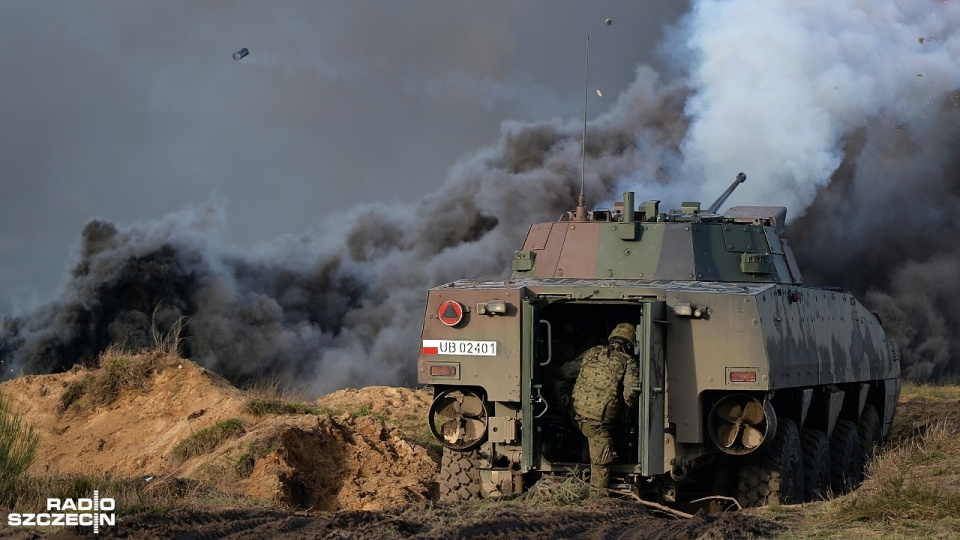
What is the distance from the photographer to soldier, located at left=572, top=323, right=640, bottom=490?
9.69m

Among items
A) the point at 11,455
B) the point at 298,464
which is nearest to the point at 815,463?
the point at 298,464

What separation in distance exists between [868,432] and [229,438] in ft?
21.8

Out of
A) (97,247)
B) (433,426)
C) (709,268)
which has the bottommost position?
(433,426)

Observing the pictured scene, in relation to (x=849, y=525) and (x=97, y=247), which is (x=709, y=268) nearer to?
(x=849, y=525)

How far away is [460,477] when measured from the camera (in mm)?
10398

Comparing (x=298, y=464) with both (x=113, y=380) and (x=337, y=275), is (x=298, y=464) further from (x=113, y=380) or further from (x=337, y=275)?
(x=337, y=275)

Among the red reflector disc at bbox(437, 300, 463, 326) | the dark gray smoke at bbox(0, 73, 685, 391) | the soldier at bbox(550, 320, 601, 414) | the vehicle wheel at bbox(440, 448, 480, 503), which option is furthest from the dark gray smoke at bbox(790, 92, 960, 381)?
the red reflector disc at bbox(437, 300, 463, 326)

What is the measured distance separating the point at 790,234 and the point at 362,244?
431 inches

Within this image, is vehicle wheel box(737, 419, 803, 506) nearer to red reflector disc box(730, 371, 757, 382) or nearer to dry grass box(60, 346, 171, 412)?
red reflector disc box(730, 371, 757, 382)

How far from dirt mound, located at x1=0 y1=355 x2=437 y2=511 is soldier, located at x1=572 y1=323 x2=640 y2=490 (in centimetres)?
219

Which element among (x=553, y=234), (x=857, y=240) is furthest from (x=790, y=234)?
(x=553, y=234)

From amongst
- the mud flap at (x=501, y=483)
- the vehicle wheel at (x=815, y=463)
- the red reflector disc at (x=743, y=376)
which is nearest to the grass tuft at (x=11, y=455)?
the mud flap at (x=501, y=483)

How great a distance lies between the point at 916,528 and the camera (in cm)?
812

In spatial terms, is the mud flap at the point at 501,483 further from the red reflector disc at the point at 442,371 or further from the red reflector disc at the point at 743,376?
the red reflector disc at the point at 743,376
